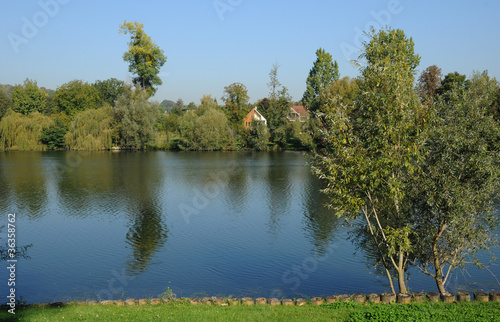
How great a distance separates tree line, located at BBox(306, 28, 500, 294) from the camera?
12.5 m

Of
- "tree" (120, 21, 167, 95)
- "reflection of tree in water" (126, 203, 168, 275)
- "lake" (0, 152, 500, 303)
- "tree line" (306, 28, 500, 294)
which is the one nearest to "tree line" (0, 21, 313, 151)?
"tree" (120, 21, 167, 95)

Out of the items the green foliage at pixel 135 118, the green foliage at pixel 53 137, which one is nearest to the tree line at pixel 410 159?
the green foliage at pixel 135 118

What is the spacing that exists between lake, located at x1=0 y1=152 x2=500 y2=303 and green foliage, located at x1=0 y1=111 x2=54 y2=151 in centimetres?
3376

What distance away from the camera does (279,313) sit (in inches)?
445

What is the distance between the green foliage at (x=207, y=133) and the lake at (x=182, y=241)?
3473cm

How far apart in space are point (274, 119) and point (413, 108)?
71.3m

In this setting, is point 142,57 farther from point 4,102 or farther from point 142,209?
Answer: point 142,209

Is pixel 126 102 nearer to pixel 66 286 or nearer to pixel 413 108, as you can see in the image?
pixel 66 286

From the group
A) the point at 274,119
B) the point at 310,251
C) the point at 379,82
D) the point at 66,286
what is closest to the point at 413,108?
the point at 379,82

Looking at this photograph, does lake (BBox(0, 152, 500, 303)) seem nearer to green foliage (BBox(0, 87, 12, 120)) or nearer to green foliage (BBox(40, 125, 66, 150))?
green foliage (BBox(40, 125, 66, 150))

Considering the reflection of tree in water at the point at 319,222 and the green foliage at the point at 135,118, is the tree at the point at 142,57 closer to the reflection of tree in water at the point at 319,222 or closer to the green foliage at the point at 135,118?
the green foliage at the point at 135,118

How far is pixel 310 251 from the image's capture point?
2138cm

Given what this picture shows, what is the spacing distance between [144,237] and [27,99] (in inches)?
3051

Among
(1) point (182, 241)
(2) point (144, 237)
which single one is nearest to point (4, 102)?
(2) point (144, 237)
